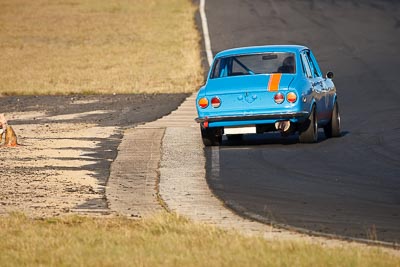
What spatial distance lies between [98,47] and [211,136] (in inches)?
992

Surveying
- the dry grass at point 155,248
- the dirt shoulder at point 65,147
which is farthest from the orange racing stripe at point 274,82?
the dry grass at point 155,248

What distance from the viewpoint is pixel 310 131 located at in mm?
16906

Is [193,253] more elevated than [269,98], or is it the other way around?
[193,253]

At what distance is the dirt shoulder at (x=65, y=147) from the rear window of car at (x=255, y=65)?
1905 mm

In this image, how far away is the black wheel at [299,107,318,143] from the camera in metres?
16.8

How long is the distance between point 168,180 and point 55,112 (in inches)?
439

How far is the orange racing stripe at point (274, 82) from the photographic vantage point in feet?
54.2

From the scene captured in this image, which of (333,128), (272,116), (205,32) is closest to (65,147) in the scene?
(272,116)

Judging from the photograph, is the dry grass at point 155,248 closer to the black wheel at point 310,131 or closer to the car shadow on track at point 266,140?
the black wheel at point 310,131

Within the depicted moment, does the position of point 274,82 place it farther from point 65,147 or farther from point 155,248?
point 155,248

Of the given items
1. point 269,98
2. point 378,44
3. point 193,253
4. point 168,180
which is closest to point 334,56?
point 378,44

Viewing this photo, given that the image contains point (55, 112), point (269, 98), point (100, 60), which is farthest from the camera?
point (100, 60)

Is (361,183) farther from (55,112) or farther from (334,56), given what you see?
(334,56)

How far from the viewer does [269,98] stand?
16500 millimetres
